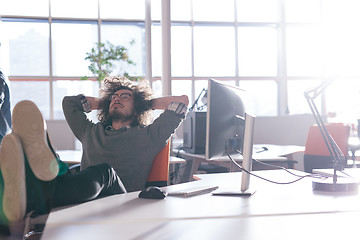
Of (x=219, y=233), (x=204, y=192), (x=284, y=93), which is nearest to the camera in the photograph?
(x=219, y=233)

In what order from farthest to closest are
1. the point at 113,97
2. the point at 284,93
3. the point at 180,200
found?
the point at 284,93 → the point at 113,97 → the point at 180,200

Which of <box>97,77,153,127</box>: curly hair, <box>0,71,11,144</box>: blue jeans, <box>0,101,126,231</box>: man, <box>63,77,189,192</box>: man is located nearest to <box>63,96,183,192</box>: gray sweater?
<box>63,77,189,192</box>: man

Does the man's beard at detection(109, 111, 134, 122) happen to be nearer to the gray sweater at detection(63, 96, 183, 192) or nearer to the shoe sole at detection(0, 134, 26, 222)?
the gray sweater at detection(63, 96, 183, 192)

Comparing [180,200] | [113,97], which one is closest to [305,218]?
[180,200]

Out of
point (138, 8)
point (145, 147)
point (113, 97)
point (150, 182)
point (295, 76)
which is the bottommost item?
point (150, 182)

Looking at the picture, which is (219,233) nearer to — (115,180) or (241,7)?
(115,180)

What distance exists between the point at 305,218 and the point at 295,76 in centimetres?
643

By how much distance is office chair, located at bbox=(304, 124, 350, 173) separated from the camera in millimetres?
3602

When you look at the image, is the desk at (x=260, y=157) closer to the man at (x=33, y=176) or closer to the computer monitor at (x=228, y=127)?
the computer monitor at (x=228, y=127)

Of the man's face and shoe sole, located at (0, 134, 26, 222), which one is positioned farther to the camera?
the man's face

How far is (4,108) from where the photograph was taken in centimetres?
218

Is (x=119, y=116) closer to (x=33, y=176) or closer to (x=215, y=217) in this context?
(x=33, y=176)

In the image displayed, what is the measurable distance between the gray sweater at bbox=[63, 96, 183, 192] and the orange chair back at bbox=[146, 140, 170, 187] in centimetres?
2

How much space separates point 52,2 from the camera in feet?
21.4
